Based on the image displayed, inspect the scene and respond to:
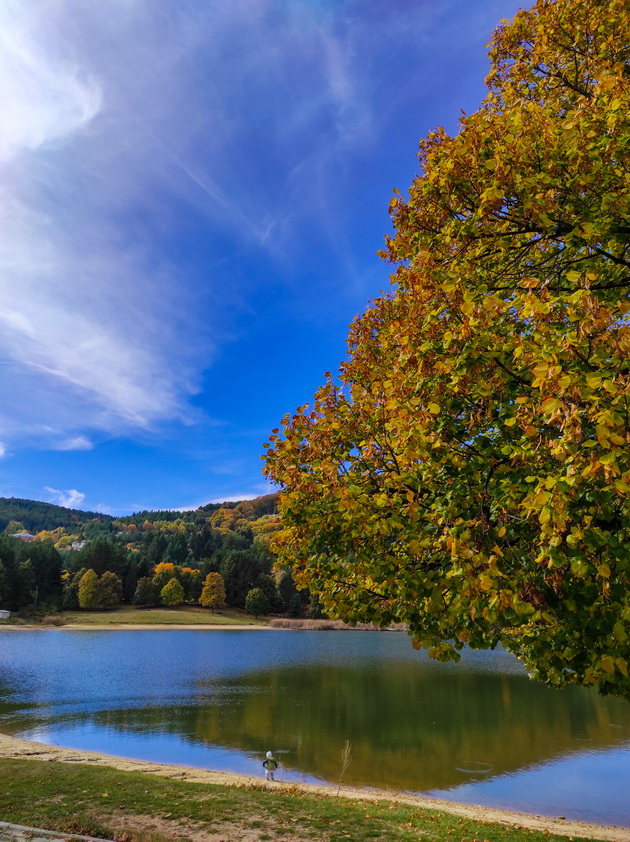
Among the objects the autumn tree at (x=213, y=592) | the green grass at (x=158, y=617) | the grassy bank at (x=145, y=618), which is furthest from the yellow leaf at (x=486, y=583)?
the autumn tree at (x=213, y=592)

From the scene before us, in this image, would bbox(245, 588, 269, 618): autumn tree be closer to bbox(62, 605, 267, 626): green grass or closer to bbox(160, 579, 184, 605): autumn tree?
bbox(62, 605, 267, 626): green grass

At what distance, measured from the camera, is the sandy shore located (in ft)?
52.7

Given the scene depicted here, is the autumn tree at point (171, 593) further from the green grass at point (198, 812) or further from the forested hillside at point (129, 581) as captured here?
the green grass at point (198, 812)

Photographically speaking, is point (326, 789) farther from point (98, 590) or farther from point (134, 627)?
point (98, 590)

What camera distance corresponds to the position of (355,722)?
30391mm

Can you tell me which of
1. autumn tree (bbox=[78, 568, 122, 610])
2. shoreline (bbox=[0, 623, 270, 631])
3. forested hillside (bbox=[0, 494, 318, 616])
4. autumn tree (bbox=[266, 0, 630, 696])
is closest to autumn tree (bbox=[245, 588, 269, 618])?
forested hillside (bbox=[0, 494, 318, 616])

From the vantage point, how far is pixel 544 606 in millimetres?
5035

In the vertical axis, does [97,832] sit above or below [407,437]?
below

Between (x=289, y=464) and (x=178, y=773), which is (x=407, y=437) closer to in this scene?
(x=289, y=464)

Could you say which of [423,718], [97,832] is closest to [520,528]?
[97,832]

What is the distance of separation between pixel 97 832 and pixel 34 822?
4.69 ft

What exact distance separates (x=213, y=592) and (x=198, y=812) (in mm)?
122863

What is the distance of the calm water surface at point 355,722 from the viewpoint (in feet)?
72.7

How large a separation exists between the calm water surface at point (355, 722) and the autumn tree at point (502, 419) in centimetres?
1889
